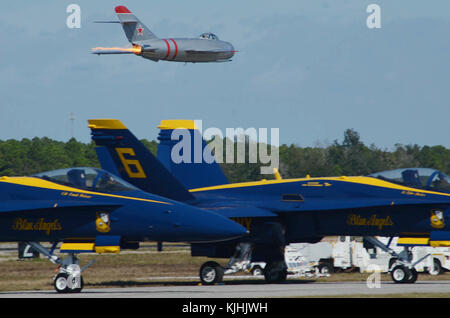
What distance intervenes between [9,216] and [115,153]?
5.74m

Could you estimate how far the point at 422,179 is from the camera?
23.5 m

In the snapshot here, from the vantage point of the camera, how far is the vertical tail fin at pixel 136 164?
2369 cm

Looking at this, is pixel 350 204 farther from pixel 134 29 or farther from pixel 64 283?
pixel 134 29

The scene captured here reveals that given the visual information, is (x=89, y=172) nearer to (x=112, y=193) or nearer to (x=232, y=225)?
(x=112, y=193)

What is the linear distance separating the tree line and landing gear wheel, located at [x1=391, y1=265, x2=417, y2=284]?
26.7 meters

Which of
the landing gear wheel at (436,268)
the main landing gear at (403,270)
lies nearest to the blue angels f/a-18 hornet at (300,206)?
the main landing gear at (403,270)

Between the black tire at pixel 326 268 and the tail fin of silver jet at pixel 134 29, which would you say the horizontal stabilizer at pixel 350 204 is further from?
the tail fin of silver jet at pixel 134 29

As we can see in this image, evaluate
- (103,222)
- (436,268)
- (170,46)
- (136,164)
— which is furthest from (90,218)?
(170,46)

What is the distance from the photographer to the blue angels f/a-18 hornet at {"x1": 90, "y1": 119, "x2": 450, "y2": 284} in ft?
75.6

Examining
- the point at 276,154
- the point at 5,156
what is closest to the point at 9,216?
the point at 276,154

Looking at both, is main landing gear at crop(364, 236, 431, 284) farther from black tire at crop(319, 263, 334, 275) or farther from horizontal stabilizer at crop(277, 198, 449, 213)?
black tire at crop(319, 263, 334, 275)

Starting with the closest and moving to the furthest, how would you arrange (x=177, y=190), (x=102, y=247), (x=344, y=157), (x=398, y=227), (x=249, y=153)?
1. (x=102, y=247)
2. (x=398, y=227)
3. (x=177, y=190)
4. (x=344, y=157)
5. (x=249, y=153)

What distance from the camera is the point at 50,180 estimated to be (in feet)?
62.6

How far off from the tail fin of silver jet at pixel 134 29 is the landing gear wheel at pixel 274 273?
2049 cm
